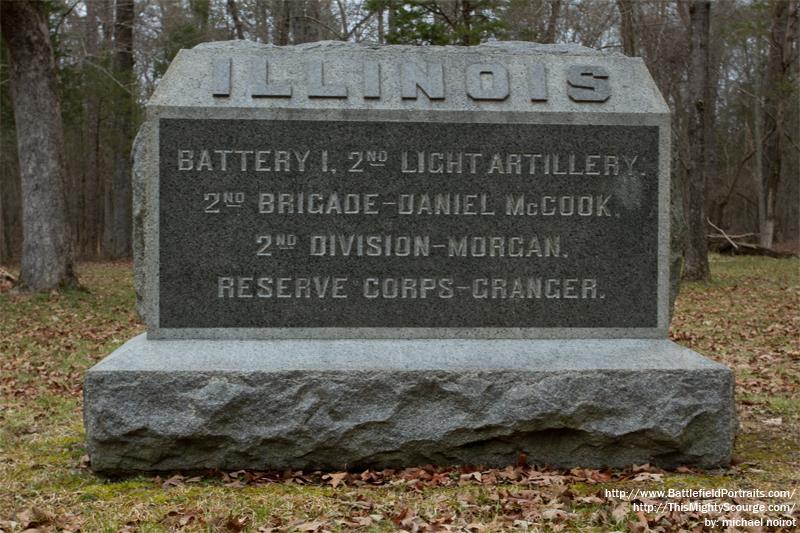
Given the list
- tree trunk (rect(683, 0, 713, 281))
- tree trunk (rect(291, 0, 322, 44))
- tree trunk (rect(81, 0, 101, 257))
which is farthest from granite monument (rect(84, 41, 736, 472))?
tree trunk (rect(81, 0, 101, 257))

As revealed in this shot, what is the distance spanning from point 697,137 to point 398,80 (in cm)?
1305

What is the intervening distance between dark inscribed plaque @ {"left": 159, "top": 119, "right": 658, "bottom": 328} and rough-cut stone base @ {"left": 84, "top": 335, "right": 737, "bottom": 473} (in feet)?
1.17

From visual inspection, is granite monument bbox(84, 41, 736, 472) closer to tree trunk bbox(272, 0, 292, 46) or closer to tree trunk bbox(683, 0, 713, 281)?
tree trunk bbox(683, 0, 713, 281)

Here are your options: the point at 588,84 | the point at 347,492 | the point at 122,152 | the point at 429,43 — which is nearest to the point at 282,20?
the point at 429,43

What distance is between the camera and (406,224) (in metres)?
5.08

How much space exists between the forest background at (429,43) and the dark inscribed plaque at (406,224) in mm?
10200

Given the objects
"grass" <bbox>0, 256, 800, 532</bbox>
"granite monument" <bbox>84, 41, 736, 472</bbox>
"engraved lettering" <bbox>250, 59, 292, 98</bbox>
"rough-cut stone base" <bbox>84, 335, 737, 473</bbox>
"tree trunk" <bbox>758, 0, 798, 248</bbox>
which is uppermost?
"tree trunk" <bbox>758, 0, 798, 248</bbox>

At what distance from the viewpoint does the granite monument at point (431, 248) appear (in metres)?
4.67

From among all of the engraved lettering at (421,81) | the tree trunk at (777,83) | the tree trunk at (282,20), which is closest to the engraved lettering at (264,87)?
the engraved lettering at (421,81)

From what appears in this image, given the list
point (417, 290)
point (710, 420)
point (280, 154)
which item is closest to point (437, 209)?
point (417, 290)

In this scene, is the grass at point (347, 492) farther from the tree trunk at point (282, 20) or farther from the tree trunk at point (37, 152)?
the tree trunk at point (282, 20)

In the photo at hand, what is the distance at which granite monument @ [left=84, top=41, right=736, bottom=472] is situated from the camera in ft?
15.3

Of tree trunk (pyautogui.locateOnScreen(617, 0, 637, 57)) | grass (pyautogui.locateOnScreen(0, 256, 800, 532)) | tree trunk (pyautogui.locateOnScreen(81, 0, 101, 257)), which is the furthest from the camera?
tree trunk (pyautogui.locateOnScreen(81, 0, 101, 257))

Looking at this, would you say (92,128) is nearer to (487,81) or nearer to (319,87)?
(319,87)
